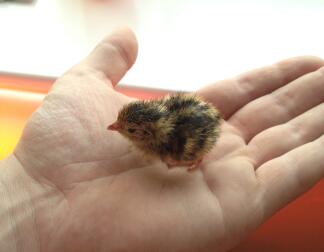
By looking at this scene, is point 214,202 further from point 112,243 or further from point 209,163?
point 112,243

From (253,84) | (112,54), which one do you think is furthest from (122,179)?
(253,84)

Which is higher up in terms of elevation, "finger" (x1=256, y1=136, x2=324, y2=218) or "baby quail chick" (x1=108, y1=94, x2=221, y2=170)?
"baby quail chick" (x1=108, y1=94, x2=221, y2=170)

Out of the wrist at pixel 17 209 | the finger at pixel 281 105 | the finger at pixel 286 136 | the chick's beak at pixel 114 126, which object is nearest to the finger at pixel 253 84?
the finger at pixel 281 105

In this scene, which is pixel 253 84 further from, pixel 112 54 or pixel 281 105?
pixel 112 54

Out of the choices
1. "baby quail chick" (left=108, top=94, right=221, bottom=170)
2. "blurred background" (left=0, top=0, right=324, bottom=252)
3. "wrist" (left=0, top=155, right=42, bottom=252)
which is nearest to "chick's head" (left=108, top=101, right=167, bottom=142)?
"baby quail chick" (left=108, top=94, right=221, bottom=170)

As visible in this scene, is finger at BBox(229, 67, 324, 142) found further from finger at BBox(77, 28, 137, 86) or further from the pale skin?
finger at BBox(77, 28, 137, 86)

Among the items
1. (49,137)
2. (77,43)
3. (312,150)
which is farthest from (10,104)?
(312,150)
